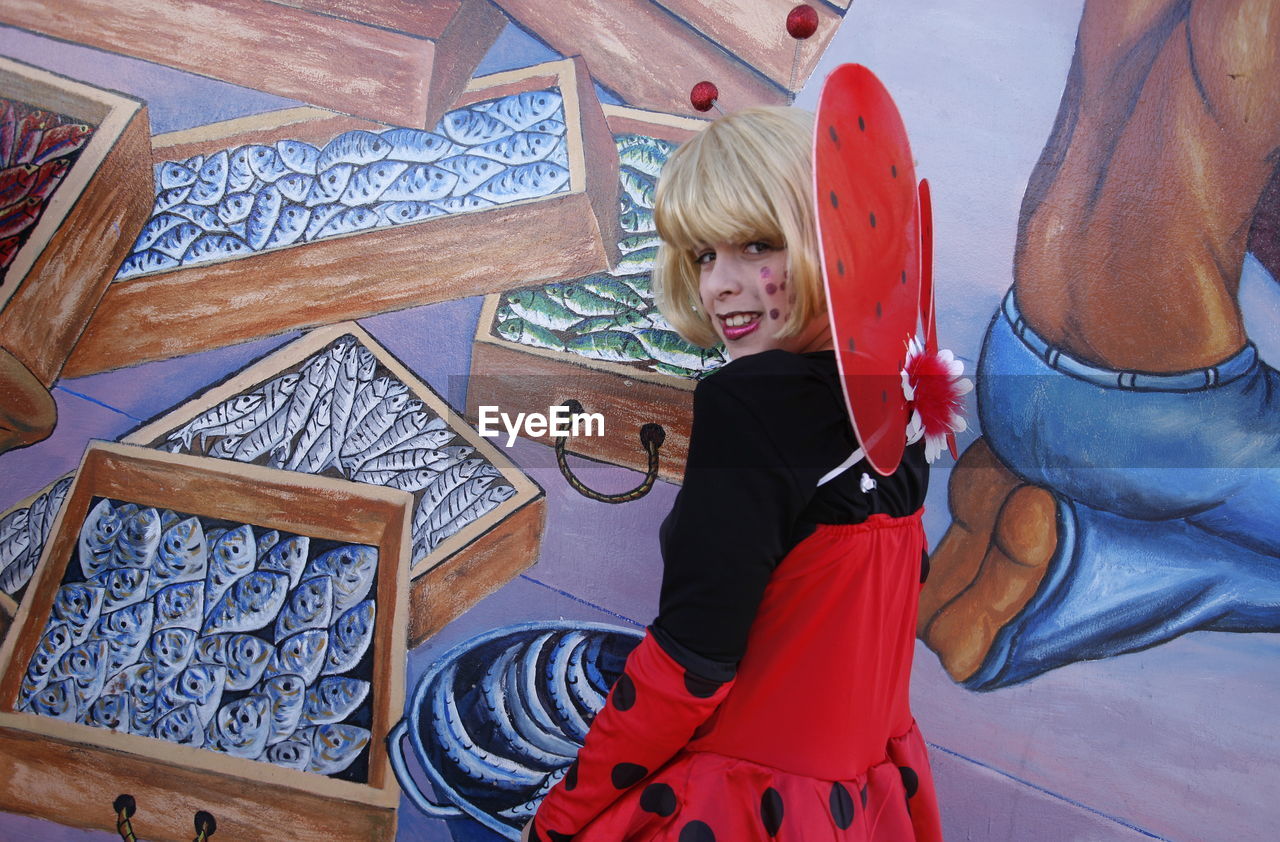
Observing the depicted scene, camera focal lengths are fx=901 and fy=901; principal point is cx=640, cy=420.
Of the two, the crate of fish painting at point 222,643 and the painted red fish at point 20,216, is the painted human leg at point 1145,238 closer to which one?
the crate of fish painting at point 222,643

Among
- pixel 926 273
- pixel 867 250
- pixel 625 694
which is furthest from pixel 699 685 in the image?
pixel 926 273

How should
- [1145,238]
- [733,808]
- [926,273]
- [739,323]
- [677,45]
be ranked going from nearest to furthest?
1. [733,808]
2. [739,323]
3. [926,273]
4. [1145,238]
5. [677,45]

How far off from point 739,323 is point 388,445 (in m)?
1.01

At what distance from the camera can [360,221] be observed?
199 centimetres

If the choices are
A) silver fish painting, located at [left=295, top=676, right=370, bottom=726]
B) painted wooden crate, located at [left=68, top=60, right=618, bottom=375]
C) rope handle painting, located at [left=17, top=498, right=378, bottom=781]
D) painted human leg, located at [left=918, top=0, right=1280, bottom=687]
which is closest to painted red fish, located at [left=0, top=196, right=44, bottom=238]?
painted wooden crate, located at [left=68, top=60, right=618, bottom=375]

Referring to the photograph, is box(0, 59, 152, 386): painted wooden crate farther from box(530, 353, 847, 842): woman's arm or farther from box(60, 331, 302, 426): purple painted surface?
box(530, 353, 847, 842): woman's arm

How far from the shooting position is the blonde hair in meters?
1.21

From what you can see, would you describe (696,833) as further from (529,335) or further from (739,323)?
(529,335)

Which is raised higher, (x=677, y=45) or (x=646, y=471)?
(x=677, y=45)

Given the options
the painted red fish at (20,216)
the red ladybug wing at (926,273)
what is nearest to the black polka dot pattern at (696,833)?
the red ladybug wing at (926,273)

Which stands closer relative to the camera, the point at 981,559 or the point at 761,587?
the point at 761,587

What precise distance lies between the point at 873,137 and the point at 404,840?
1.78m

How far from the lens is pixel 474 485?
6.61 feet

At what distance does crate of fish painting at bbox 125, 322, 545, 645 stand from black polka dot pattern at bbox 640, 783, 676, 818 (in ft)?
2.85
